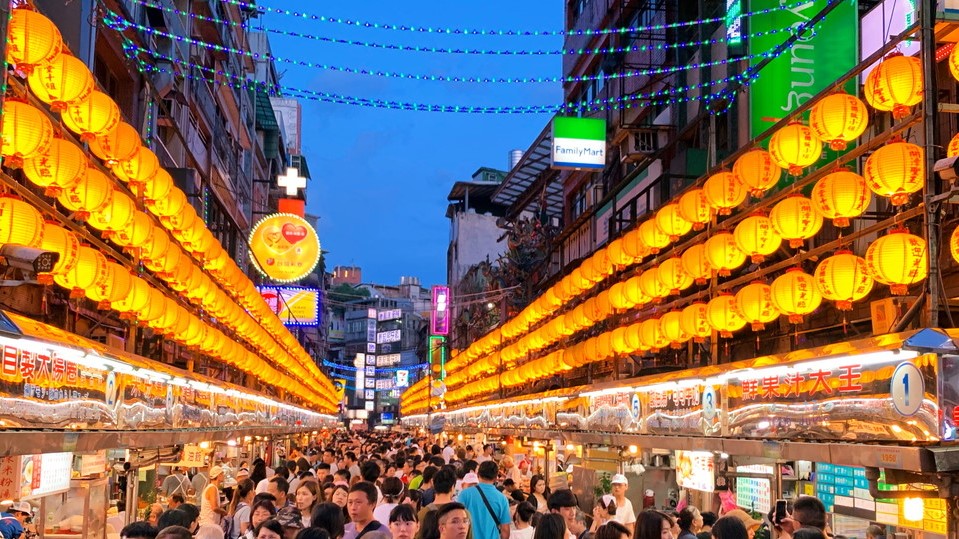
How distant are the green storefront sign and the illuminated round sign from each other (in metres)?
20.2

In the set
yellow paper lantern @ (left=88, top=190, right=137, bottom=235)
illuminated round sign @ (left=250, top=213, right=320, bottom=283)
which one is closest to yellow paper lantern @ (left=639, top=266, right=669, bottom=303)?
yellow paper lantern @ (left=88, top=190, right=137, bottom=235)

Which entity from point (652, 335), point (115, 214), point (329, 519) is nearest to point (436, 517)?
point (329, 519)

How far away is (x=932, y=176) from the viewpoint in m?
10.3

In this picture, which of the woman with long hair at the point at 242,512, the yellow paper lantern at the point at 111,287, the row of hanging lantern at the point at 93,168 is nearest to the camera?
the row of hanging lantern at the point at 93,168

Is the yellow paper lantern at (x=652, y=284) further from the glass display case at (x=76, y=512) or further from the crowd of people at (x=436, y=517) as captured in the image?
the glass display case at (x=76, y=512)

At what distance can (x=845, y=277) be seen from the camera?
11.4 m

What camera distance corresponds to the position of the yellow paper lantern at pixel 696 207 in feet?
50.9

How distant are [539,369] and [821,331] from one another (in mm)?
12075

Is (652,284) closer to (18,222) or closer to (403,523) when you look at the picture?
(403,523)

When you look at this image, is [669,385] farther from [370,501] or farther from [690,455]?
Result: [370,501]

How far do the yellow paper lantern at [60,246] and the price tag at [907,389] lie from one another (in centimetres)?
821

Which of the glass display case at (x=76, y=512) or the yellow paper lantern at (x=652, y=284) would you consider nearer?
the glass display case at (x=76, y=512)

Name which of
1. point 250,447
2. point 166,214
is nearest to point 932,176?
point 166,214

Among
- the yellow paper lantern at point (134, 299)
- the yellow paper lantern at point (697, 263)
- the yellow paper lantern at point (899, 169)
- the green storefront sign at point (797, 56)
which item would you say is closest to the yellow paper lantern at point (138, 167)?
the yellow paper lantern at point (134, 299)
